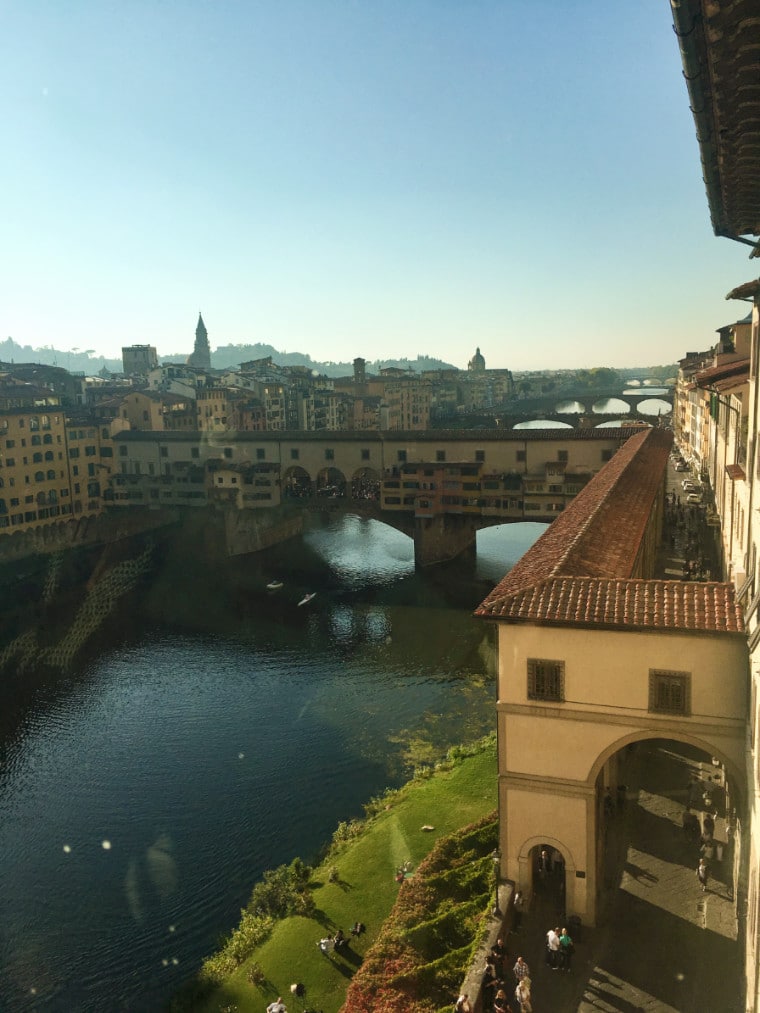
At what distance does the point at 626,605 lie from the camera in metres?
15.9

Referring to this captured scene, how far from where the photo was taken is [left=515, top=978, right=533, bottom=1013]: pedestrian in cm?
1370

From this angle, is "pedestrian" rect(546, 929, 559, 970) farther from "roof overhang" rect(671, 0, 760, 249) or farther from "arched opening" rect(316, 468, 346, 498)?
"arched opening" rect(316, 468, 346, 498)

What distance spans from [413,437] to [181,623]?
23254 mm

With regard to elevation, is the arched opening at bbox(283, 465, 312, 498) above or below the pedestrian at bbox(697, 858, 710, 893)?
above

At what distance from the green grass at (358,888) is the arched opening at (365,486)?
39.9 m

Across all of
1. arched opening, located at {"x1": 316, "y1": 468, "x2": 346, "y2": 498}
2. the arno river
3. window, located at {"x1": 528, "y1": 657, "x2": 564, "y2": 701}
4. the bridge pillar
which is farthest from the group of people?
arched opening, located at {"x1": 316, "y1": 468, "x2": 346, "y2": 498}

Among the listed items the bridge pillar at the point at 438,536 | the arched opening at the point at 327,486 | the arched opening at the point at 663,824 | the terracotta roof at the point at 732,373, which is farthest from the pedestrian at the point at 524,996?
the arched opening at the point at 327,486

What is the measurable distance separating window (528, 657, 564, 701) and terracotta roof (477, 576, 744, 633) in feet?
3.21

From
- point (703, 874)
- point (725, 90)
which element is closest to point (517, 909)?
point (703, 874)

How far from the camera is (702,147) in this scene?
8828mm

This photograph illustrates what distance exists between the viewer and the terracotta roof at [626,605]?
50.0 feet

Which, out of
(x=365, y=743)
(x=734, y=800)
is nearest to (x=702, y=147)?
(x=734, y=800)

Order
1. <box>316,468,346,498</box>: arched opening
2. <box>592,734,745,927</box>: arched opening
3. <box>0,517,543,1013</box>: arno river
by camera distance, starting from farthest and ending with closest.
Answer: <box>316,468,346,498</box>: arched opening, <box>0,517,543,1013</box>: arno river, <box>592,734,745,927</box>: arched opening

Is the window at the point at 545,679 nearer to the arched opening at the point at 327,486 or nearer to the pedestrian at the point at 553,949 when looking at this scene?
the pedestrian at the point at 553,949
